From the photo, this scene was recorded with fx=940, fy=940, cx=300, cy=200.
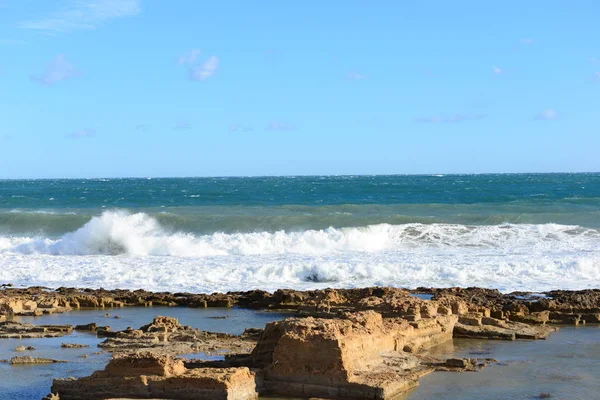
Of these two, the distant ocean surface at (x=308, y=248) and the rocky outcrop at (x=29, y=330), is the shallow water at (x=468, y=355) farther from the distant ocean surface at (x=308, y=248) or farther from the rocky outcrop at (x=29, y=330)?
the distant ocean surface at (x=308, y=248)

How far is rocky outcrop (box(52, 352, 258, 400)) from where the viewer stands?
1335cm

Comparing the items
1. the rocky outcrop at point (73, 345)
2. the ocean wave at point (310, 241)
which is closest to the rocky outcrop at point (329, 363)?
the rocky outcrop at point (73, 345)

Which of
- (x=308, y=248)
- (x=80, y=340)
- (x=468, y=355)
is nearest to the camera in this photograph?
(x=468, y=355)

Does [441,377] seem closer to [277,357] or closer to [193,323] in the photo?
[277,357]

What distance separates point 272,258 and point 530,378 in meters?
18.5

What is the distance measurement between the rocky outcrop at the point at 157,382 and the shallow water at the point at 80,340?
0.86 m

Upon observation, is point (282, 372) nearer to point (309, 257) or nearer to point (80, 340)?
point (80, 340)

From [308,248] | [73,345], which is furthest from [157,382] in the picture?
[308,248]

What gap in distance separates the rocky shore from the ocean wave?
1136 cm

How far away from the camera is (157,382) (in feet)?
44.6

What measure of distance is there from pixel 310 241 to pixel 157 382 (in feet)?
84.9

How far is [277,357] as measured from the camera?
14.4 meters

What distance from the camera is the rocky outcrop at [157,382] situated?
13.4 meters

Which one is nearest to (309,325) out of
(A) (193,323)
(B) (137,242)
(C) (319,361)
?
(C) (319,361)
